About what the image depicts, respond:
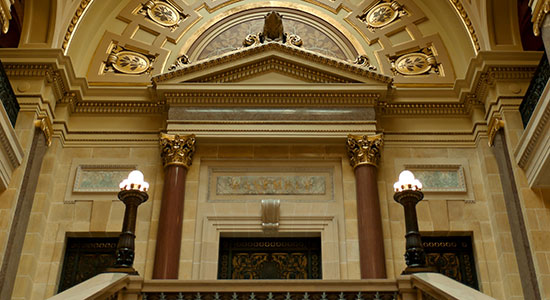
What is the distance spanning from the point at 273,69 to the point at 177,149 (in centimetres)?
246

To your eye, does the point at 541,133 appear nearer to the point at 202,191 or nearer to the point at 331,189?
the point at 331,189

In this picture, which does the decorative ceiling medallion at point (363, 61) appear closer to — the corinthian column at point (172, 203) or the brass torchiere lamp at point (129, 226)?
the corinthian column at point (172, 203)

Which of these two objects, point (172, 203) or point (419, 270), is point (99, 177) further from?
point (419, 270)

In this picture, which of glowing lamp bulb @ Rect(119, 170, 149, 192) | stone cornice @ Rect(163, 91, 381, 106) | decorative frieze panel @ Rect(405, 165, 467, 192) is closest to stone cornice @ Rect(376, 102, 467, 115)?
stone cornice @ Rect(163, 91, 381, 106)

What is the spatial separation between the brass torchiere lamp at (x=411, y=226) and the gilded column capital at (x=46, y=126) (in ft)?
22.4

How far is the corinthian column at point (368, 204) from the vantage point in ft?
33.6

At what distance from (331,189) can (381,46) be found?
369 centimetres

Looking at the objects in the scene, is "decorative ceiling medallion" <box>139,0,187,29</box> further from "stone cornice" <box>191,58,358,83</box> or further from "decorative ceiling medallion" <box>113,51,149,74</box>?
"stone cornice" <box>191,58,358,83</box>

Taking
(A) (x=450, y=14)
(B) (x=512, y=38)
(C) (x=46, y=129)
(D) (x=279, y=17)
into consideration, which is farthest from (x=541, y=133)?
(C) (x=46, y=129)

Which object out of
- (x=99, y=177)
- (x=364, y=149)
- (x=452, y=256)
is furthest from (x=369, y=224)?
(x=99, y=177)

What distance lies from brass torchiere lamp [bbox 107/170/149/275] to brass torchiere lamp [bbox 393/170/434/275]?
9.30 ft

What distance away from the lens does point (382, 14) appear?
13.7 metres

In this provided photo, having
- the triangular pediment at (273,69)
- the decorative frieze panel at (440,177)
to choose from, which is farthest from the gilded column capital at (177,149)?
the decorative frieze panel at (440,177)

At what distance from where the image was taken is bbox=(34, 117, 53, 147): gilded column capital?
1116 centimetres
